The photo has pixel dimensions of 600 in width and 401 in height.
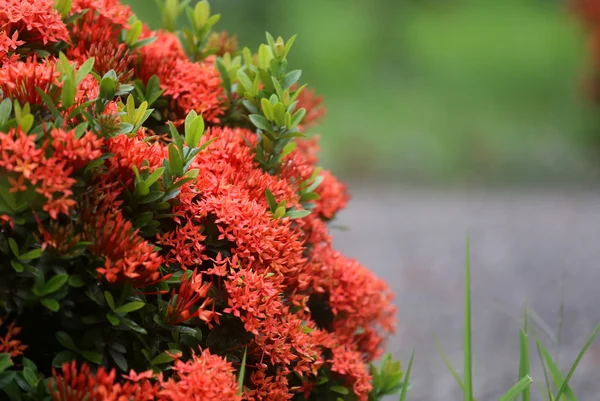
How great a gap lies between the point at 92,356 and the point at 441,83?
40.3ft

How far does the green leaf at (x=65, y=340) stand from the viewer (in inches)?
61.0

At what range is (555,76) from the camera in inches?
527

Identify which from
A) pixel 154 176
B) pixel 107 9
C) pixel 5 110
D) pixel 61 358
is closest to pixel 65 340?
pixel 61 358

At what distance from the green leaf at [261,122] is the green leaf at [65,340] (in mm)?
746

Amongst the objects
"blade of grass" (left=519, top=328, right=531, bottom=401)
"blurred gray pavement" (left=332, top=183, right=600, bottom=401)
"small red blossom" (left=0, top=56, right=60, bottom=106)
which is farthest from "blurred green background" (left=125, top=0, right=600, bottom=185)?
"small red blossom" (left=0, top=56, right=60, bottom=106)

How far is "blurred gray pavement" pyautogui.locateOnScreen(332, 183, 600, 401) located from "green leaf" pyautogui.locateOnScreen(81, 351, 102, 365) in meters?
2.03

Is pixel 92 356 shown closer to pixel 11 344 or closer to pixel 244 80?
pixel 11 344

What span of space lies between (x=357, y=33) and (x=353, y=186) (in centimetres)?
432

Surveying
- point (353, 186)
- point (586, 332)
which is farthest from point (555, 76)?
Answer: point (586, 332)

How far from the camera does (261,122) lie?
1996 millimetres

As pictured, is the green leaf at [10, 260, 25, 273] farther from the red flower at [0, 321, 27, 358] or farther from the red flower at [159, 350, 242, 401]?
the red flower at [159, 350, 242, 401]

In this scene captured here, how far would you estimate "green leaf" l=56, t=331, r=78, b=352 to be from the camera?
5.08 ft

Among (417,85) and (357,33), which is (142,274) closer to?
(417,85)

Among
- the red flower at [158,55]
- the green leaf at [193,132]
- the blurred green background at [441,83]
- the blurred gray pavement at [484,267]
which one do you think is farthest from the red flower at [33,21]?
the blurred green background at [441,83]
